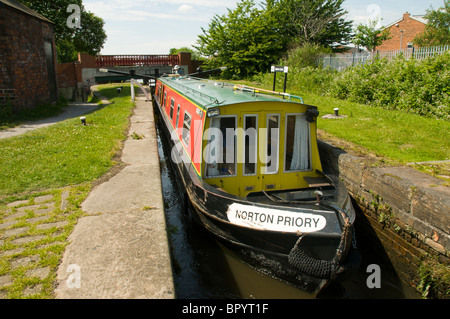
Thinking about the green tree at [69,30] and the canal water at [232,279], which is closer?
the canal water at [232,279]

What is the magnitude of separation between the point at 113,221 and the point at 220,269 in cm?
163

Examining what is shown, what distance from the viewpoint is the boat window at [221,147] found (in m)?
5.06

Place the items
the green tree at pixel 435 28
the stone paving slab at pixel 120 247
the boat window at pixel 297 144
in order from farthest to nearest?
the green tree at pixel 435 28
the boat window at pixel 297 144
the stone paving slab at pixel 120 247

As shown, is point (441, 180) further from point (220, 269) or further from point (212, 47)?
point (212, 47)

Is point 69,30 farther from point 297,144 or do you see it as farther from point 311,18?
point 297,144

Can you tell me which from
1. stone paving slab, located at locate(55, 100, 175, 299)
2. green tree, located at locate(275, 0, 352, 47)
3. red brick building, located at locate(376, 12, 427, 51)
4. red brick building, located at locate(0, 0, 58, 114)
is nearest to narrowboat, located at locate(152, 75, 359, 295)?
stone paving slab, located at locate(55, 100, 175, 299)

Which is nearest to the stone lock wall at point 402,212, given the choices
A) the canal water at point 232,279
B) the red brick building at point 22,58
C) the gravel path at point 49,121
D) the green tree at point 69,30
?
the canal water at point 232,279

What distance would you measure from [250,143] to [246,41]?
62.5 ft

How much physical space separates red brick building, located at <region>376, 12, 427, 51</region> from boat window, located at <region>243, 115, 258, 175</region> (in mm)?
35375

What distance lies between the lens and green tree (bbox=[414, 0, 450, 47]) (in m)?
29.6

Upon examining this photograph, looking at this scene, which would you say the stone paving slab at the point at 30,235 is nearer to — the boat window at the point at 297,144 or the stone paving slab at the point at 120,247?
the stone paving slab at the point at 120,247

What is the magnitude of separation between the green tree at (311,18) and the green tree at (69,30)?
54.6ft

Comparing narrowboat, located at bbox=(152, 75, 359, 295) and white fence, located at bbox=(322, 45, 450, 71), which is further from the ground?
white fence, located at bbox=(322, 45, 450, 71)

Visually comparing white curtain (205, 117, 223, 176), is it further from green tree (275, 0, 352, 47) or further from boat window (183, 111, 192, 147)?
green tree (275, 0, 352, 47)
